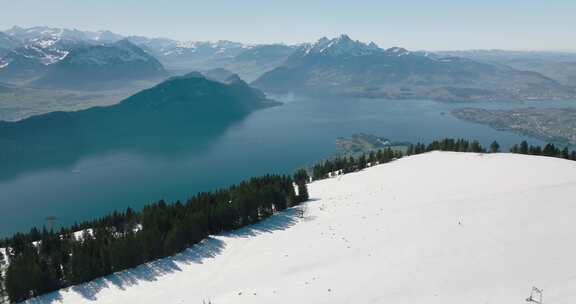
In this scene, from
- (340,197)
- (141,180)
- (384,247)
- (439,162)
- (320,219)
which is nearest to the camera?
(384,247)

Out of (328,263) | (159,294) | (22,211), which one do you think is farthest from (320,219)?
(22,211)

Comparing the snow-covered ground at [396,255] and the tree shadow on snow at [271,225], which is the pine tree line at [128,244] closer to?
the tree shadow on snow at [271,225]

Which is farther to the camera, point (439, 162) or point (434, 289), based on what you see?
point (439, 162)

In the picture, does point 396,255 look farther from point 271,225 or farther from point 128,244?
point 128,244

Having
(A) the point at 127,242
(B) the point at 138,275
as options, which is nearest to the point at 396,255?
(B) the point at 138,275

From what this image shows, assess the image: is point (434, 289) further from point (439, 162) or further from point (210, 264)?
point (439, 162)

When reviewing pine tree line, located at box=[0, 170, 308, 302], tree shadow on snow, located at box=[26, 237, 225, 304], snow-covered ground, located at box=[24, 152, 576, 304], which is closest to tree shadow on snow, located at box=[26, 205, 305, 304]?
tree shadow on snow, located at box=[26, 237, 225, 304]

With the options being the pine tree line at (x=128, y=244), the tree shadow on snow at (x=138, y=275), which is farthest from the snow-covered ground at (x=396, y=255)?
the pine tree line at (x=128, y=244)
